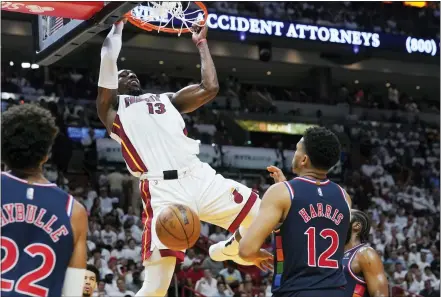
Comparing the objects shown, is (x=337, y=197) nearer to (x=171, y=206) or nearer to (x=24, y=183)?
(x=171, y=206)

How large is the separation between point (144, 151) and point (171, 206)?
539mm

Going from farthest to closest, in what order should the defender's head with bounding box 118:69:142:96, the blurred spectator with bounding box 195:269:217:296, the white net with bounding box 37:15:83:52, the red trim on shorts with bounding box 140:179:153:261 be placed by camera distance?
the blurred spectator with bounding box 195:269:217:296
the white net with bounding box 37:15:83:52
the defender's head with bounding box 118:69:142:96
the red trim on shorts with bounding box 140:179:153:261

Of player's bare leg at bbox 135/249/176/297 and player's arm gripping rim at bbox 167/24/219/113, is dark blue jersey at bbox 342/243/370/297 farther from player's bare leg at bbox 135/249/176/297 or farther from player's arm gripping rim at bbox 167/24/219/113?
player's arm gripping rim at bbox 167/24/219/113

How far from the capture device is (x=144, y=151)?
6.02 m

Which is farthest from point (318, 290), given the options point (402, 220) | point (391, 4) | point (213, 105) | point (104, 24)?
point (391, 4)

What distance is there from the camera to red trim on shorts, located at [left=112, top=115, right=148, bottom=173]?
237 inches

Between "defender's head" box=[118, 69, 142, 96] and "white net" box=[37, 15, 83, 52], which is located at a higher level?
"white net" box=[37, 15, 83, 52]

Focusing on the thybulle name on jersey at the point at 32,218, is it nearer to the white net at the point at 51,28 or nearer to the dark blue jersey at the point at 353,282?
the dark blue jersey at the point at 353,282

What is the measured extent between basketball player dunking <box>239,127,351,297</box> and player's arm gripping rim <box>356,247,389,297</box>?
490 mm

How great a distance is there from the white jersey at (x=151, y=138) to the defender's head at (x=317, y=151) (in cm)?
140

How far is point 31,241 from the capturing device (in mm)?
3779

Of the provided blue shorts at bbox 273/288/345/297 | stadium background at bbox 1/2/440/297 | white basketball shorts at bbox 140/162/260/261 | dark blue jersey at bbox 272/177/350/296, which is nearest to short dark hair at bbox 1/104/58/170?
dark blue jersey at bbox 272/177/350/296

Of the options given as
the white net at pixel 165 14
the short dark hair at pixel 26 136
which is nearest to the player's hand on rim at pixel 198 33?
the white net at pixel 165 14

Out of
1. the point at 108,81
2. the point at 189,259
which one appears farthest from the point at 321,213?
the point at 189,259
